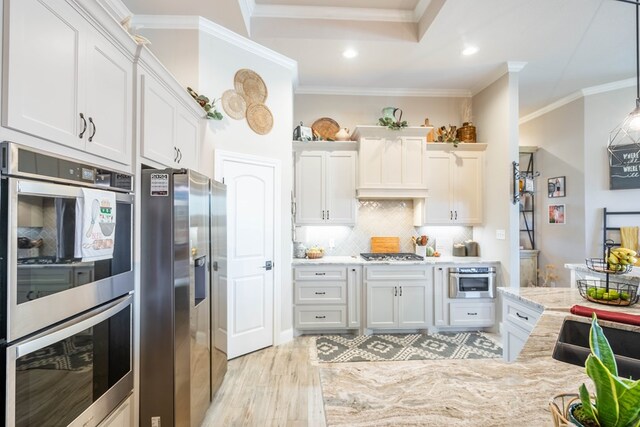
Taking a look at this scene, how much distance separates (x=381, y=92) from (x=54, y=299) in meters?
4.22

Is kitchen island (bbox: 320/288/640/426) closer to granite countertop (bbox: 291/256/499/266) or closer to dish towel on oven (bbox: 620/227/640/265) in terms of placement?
granite countertop (bbox: 291/256/499/266)

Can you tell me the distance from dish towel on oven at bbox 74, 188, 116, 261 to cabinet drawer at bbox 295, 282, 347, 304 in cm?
239

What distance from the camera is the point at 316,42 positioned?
123 inches


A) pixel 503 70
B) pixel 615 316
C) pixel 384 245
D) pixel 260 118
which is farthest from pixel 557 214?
pixel 260 118

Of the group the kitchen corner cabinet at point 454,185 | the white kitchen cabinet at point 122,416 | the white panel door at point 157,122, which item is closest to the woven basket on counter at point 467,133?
the kitchen corner cabinet at point 454,185

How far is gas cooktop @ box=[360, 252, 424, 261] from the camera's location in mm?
3797

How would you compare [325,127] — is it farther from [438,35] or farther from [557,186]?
[557,186]

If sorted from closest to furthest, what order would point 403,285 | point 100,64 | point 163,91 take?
1. point 100,64
2. point 163,91
3. point 403,285

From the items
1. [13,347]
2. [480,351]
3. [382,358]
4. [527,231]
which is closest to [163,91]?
[13,347]

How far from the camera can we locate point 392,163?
387 centimetres

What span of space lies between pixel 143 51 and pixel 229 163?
A: 1.33 m

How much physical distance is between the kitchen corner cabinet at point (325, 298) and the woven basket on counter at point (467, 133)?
7.78 feet

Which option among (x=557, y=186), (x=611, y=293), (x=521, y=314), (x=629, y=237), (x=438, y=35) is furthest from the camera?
(x=557, y=186)

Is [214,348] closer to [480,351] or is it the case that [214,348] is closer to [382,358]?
[382,358]
